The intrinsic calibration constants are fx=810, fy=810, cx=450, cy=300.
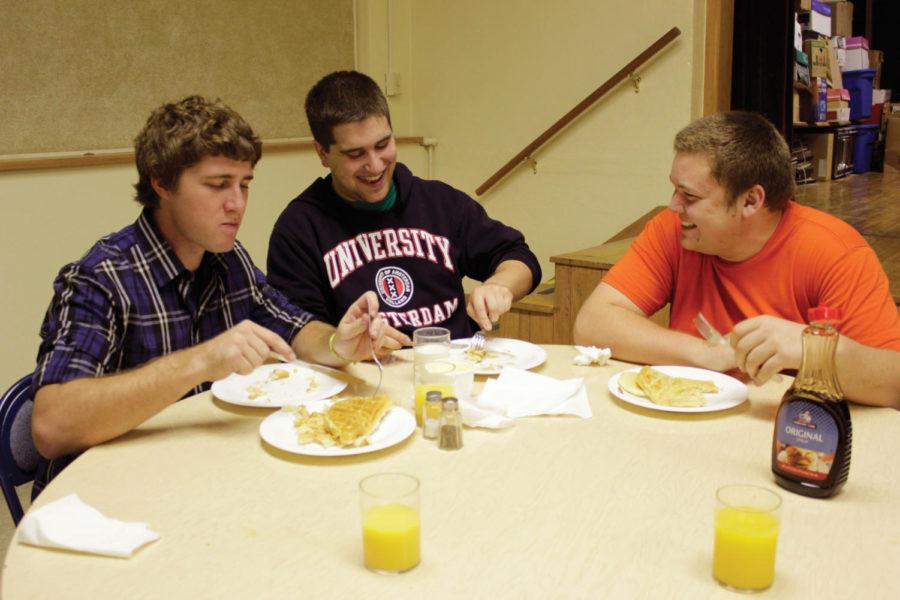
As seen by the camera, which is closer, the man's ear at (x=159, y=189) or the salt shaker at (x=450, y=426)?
the salt shaker at (x=450, y=426)

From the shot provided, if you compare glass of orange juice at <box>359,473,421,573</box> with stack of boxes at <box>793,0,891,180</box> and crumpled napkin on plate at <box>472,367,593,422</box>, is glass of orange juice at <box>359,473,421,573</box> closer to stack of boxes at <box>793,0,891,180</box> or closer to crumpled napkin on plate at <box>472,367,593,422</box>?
crumpled napkin on plate at <box>472,367,593,422</box>

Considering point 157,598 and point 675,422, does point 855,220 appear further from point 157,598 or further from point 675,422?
point 157,598

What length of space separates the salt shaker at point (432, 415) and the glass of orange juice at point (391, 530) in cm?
36

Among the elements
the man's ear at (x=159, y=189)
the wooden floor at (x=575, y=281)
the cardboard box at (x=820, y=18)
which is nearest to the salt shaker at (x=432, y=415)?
the man's ear at (x=159, y=189)

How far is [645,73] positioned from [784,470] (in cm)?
351

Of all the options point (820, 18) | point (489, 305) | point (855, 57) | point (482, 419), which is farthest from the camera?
point (855, 57)

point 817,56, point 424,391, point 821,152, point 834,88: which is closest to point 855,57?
point 834,88

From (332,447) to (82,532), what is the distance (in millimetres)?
408

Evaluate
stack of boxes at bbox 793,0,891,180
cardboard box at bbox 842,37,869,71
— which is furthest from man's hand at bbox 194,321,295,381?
cardboard box at bbox 842,37,869,71

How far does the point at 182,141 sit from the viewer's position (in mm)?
1643

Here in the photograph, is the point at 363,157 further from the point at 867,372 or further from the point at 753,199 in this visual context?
the point at 867,372

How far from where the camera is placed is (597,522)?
1126mm

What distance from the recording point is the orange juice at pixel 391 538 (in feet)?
3.27

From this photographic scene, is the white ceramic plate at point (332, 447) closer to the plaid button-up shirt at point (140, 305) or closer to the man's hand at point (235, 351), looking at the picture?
the man's hand at point (235, 351)
